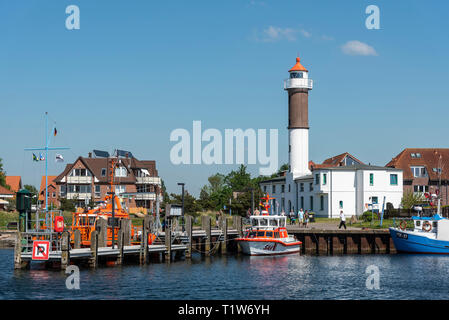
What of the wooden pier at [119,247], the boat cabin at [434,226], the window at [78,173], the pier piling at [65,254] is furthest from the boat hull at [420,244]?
the window at [78,173]

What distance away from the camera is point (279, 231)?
188 ft

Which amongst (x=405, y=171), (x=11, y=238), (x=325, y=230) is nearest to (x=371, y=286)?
(x=325, y=230)

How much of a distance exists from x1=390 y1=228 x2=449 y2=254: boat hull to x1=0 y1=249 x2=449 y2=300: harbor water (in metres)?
6.95

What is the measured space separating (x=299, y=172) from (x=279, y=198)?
26.6 ft

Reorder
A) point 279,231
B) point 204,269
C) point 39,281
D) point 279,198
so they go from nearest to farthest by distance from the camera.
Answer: point 39,281 → point 204,269 → point 279,231 → point 279,198

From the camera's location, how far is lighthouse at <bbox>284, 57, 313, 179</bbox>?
293 ft

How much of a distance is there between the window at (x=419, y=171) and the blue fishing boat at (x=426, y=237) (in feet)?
119

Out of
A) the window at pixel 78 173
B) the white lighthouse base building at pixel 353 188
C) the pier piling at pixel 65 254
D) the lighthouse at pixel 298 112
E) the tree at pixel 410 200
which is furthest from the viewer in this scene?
the window at pixel 78 173

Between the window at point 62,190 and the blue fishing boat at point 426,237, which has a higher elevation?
the window at point 62,190

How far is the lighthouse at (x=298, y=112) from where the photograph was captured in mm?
89438

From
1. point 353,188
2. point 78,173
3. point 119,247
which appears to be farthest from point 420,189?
point 119,247

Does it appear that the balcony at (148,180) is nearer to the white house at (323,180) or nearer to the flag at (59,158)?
the white house at (323,180)

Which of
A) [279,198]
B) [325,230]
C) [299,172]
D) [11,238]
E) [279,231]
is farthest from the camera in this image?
[279,198]
